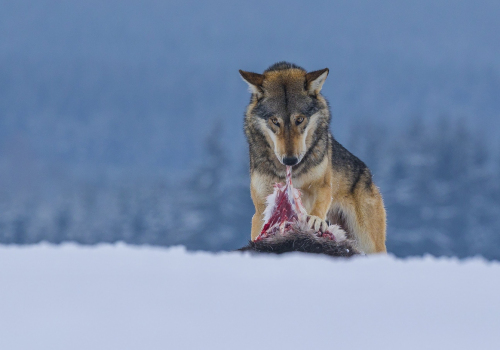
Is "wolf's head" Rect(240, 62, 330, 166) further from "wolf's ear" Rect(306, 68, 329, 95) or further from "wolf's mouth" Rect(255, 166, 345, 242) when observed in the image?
"wolf's mouth" Rect(255, 166, 345, 242)

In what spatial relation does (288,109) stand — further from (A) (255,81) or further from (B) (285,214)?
(B) (285,214)

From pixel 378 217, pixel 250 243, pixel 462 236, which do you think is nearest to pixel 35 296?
pixel 250 243

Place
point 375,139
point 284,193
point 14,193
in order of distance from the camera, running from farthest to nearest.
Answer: point 14,193, point 375,139, point 284,193

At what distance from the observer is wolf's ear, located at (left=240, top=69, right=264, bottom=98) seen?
7247 mm

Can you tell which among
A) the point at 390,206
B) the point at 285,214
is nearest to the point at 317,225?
the point at 285,214

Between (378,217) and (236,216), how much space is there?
38378 mm

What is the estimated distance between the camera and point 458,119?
51500 mm

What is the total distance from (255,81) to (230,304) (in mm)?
5624

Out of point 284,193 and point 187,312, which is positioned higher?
point 284,193

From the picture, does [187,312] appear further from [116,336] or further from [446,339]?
[446,339]

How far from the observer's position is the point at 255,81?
23.9ft

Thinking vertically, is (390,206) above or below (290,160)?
below

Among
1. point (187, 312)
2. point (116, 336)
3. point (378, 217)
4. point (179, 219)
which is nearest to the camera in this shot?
point (116, 336)

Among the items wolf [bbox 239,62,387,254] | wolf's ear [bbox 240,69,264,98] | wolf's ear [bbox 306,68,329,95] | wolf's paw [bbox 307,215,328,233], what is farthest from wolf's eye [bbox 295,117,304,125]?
wolf's paw [bbox 307,215,328,233]
